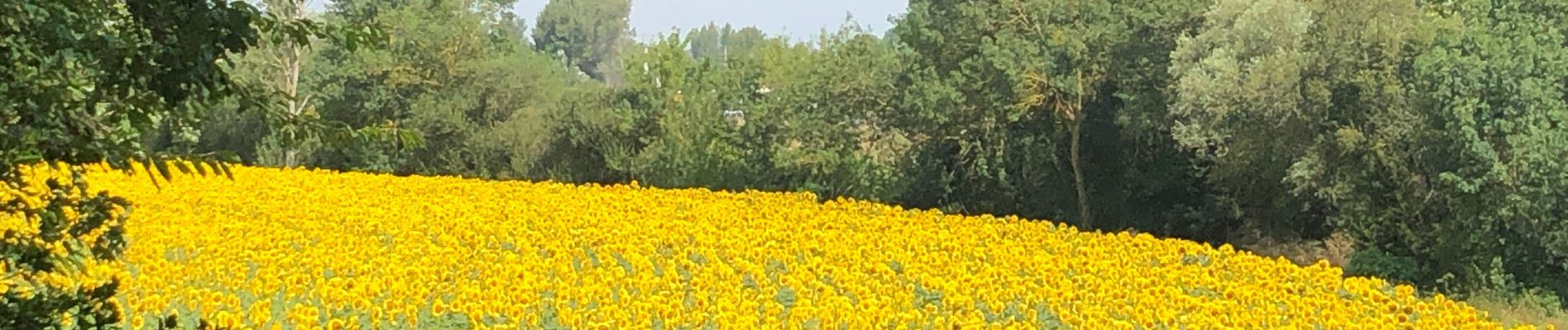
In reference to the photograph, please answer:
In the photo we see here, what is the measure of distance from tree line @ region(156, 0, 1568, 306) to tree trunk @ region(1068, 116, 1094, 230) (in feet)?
0.27

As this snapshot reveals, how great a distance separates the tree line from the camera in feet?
64.4

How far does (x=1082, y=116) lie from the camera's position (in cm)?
2728

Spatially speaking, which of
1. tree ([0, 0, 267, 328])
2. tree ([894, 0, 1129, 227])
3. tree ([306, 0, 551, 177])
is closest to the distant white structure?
tree ([894, 0, 1129, 227])

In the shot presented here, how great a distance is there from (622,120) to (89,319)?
93.7 feet

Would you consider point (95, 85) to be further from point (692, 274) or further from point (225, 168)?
point (692, 274)

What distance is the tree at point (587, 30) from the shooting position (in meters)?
97.1

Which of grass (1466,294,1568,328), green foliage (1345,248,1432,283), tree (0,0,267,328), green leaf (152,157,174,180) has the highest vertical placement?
green foliage (1345,248,1432,283)

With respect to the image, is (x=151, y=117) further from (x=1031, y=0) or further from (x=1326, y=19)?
(x=1031, y=0)

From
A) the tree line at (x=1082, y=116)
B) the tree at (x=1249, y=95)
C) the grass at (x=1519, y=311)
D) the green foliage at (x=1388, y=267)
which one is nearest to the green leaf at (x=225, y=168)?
the tree line at (x=1082, y=116)

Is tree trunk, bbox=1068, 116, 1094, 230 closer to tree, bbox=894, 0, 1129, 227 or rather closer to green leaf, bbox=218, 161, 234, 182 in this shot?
tree, bbox=894, 0, 1129, 227

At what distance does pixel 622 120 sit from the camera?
3191cm

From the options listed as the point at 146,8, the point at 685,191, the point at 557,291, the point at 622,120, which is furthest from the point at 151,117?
the point at 622,120

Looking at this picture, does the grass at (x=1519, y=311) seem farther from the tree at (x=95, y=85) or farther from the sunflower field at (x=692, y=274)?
the tree at (x=95, y=85)

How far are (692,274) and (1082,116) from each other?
17.3m
